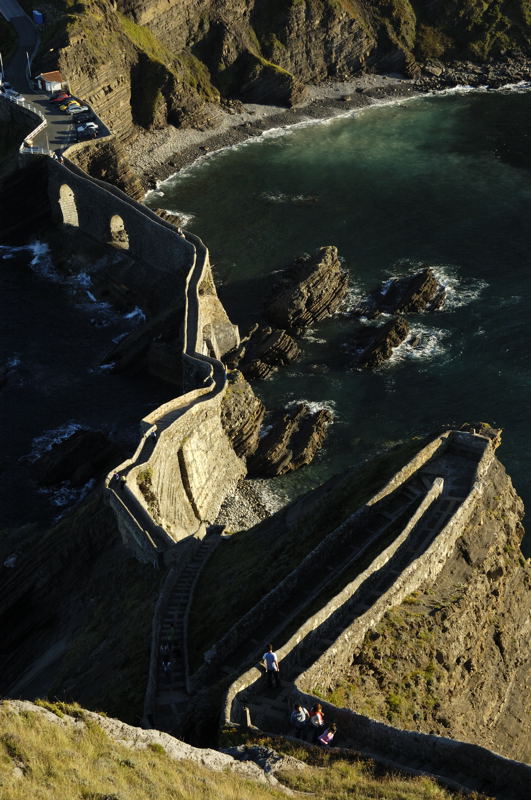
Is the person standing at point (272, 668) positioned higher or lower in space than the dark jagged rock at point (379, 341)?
higher

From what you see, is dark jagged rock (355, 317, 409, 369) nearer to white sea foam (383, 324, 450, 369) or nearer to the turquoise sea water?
white sea foam (383, 324, 450, 369)

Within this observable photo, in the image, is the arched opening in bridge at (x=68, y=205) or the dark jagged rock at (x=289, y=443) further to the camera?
the arched opening in bridge at (x=68, y=205)

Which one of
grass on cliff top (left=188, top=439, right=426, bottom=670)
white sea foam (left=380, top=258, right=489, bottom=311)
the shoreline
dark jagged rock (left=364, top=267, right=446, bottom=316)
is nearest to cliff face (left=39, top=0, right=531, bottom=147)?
the shoreline

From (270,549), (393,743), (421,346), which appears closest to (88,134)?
(421,346)

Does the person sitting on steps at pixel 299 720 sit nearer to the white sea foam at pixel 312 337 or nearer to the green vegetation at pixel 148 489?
the green vegetation at pixel 148 489

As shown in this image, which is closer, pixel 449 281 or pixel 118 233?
pixel 449 281

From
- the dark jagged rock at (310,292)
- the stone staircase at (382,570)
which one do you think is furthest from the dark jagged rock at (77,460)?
the stone staircase at (382,570)

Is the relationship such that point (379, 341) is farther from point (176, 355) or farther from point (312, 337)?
point (176, 355)
